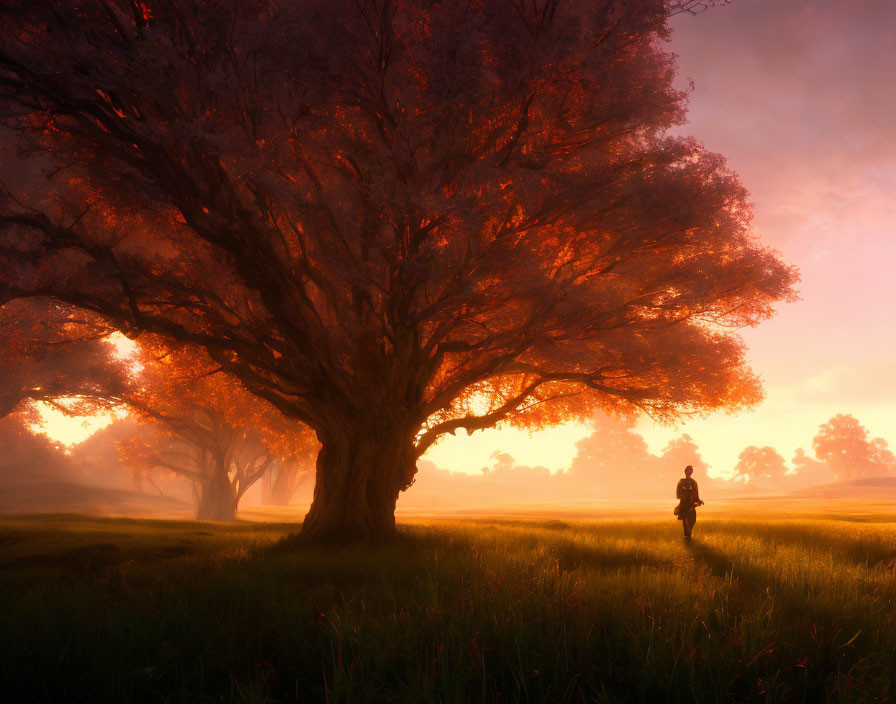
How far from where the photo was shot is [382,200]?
31.1ft

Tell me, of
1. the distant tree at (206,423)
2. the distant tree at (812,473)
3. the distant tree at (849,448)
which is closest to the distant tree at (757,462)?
the distant tree at (849,448)

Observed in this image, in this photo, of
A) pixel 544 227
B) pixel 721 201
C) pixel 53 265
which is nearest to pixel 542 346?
pixel 544 227

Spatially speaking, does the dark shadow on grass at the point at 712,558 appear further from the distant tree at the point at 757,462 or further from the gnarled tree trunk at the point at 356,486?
the distant tree at the point at 757,462

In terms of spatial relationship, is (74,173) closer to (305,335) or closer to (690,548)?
(305,335)

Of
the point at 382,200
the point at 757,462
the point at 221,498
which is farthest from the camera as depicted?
the point at 757,462

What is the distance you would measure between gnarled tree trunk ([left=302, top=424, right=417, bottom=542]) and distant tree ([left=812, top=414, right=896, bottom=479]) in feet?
461

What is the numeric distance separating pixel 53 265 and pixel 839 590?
53.2 ft

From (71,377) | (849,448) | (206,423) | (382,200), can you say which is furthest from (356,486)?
(849,448)

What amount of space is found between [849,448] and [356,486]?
469 feet

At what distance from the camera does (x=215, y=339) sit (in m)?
12.1

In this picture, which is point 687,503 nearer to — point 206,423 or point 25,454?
point 206,423

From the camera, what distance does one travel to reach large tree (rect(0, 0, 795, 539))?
9.04 meters

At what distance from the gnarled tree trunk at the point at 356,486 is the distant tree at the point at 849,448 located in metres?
141

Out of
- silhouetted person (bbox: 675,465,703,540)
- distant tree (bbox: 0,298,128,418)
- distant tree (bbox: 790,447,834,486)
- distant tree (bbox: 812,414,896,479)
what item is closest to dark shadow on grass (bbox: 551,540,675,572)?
silhouetted person (bbox: 675,465,703,540)
